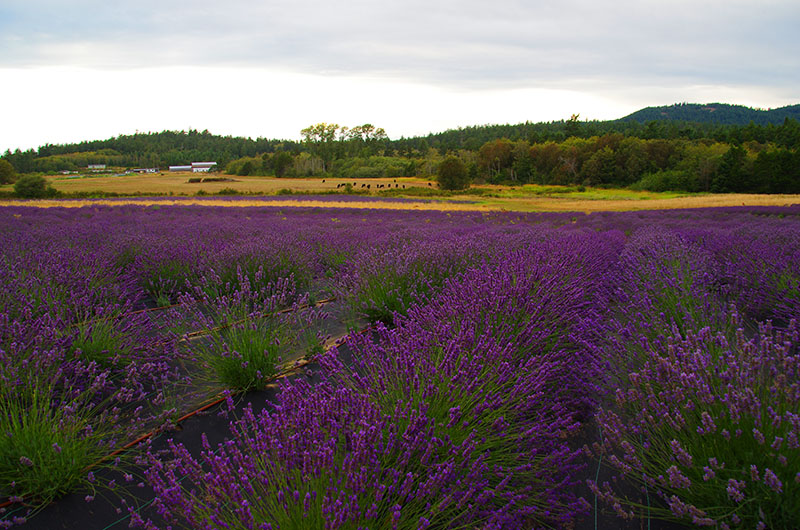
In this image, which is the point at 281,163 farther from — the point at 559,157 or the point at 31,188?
the point at 559,157

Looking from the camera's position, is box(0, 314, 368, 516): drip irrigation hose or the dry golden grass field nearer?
box(0, 314, 368, 516): drip irrigation hose

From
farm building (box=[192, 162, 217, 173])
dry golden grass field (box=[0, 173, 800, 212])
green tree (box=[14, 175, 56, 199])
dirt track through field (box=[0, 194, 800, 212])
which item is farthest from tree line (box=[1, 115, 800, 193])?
green tree (box=[14, 175, 56, 199])

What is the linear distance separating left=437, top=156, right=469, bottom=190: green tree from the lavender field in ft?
165

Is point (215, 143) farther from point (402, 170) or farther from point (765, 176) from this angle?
point (765, 176)

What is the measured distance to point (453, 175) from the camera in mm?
54625

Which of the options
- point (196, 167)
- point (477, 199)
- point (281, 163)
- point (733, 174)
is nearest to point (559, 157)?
point (733, 174)

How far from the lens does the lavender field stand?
4.74 ft

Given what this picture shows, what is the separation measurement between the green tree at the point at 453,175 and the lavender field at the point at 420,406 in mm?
50439

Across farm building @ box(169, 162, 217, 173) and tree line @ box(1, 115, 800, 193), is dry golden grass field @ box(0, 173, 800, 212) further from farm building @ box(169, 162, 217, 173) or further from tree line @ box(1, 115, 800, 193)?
farm building @ box(169, 162, 217, 173)

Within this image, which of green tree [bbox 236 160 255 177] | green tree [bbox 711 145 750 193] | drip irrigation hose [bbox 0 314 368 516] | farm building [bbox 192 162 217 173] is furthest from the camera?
farm building [bbox 192 162 217 173]

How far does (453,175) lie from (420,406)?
5469cm

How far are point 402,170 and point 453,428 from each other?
81.8m

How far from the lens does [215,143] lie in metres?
134

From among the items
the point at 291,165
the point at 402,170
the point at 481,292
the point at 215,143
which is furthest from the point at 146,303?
the point at 215,143
